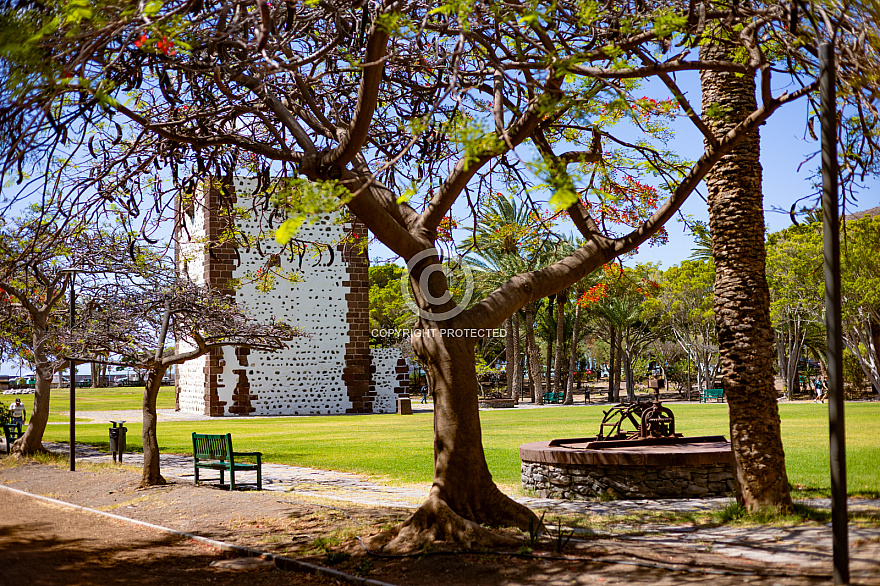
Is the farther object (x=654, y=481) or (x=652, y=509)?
(x=654, y=481)

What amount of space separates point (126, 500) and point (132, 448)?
8.85m

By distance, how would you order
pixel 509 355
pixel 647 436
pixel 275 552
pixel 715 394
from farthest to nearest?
pixel 509 355, pixel 715 394, pixel 647 436, pixel 275 552

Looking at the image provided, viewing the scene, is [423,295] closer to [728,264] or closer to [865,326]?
[728,264]

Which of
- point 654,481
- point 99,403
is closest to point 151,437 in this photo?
point 654,481

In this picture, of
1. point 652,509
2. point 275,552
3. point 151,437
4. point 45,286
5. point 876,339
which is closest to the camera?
point 275,552

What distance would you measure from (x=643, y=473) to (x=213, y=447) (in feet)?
20.3

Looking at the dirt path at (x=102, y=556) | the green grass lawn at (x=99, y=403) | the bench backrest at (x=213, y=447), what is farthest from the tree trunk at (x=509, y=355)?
the dirt path at (x=102, y=556)

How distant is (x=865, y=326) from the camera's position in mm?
30875

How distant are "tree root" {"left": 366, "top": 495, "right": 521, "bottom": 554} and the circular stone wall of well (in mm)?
3060

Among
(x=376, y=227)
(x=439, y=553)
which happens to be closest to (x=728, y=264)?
(x=376, y=227)

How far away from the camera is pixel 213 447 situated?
11805 millimetres

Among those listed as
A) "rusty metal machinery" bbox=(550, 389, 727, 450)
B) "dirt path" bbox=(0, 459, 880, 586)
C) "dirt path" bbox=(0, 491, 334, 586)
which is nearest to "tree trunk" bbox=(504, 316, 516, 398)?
"rusty metal machinery" bbox=(550, 389, 727, 450)

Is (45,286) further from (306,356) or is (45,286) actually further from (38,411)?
(306,356)

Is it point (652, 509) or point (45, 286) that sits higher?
point (45, 286)
